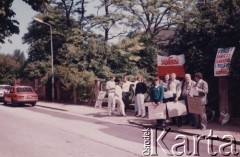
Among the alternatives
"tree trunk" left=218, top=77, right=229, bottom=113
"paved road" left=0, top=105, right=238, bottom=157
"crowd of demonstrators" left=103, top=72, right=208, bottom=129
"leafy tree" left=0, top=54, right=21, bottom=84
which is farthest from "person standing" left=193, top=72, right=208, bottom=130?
"leafy tree" left=0, top=54, right=21, bottom=84

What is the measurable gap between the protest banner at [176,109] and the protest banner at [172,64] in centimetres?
285

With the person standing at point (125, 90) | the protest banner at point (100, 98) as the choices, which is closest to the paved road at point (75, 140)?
the person standing at point (125, 90)

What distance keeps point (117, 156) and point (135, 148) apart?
1.00 m

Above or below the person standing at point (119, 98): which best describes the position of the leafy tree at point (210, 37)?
above

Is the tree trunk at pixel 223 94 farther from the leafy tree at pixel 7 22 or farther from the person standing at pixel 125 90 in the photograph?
the leafy tree at pixel 7 22

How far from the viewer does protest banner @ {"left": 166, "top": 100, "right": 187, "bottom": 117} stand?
40.0 feet

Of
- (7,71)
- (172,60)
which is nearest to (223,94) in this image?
(172,60)

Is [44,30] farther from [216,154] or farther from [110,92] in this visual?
[216,154]

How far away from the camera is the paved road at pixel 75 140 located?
8430 millimetres

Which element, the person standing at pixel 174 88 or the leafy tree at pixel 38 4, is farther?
the leafy tree at pixel 38 4

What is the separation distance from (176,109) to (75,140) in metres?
4.03

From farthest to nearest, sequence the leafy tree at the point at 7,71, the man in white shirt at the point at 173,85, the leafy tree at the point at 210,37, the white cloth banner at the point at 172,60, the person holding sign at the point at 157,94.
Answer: the leafy tree at the point at 7,71 < the white cloth banner at the point at 172,60 < the leafy tree at the point at 210,37 < the man in white shirt at the point at 173,85 < the person holding sign at the point at 157,94

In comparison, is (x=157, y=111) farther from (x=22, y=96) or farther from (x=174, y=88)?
(x=22, y=96)

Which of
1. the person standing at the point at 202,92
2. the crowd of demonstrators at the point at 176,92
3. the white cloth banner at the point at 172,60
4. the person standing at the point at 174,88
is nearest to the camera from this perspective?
the person standing at the point at 202,92
